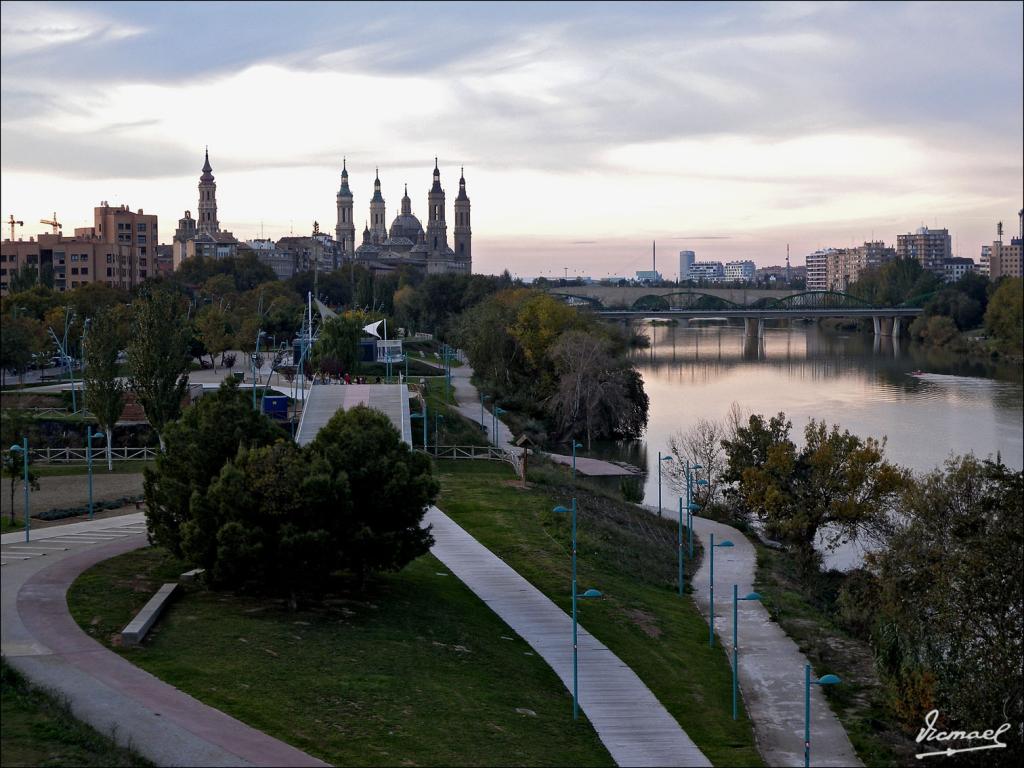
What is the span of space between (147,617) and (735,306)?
355 feet

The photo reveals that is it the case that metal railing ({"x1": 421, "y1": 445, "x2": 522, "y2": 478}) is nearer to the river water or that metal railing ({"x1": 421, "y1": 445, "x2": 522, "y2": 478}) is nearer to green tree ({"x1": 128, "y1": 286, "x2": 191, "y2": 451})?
the river water

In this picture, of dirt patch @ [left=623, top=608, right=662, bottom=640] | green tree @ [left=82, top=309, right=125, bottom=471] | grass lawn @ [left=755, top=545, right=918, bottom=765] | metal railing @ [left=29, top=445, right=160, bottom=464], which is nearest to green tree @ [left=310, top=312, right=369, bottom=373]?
metal railing @ [left=29, top=445, right=160, bottom=464]

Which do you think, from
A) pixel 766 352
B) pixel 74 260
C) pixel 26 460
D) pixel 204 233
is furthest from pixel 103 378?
pixel 204 233

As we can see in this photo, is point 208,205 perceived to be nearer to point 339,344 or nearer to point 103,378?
point 339,344

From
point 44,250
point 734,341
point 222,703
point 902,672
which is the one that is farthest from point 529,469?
point 734,341

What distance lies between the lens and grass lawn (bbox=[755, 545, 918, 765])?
15320mm

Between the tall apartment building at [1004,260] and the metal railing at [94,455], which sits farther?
the tall apartment building at [1004,260]

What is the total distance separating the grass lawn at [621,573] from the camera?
16.0 meters

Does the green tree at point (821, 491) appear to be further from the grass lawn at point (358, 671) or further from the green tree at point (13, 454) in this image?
the green tree at point (13, 454)

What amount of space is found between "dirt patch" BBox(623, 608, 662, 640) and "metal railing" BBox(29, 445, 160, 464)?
13.8m

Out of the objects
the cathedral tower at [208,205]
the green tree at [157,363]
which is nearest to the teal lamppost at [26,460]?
the green tree at [157,363]

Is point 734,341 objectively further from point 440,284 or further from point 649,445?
point 649,445

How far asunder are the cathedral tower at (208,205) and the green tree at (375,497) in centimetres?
12507

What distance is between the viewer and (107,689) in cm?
1247
